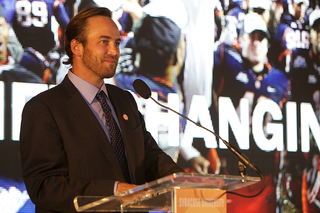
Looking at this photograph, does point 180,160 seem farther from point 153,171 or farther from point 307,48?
point 307,48

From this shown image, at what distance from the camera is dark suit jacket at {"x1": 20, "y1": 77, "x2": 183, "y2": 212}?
5.98 feet

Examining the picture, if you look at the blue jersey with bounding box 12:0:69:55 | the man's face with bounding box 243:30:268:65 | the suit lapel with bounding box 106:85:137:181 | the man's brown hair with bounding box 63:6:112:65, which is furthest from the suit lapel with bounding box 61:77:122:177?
the man's face with bounding box 243:30:268:65

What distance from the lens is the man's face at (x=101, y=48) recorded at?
2.37m

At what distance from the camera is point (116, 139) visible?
7.31 feet

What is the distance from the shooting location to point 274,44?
4262 millimetres

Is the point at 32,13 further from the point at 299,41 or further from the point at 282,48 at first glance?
the point at 299,41

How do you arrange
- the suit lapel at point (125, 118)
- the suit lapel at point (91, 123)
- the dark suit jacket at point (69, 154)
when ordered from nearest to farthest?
the dark suit jacket at point (69, 154) → the suit lapel at point (91, 123) → the suit lapel at point (125, 118)

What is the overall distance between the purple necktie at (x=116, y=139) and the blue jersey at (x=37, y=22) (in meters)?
1.14

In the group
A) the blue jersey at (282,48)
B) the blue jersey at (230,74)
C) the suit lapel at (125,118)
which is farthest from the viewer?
the blue jersey at (282,48)

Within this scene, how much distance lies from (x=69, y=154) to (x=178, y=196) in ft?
2.51

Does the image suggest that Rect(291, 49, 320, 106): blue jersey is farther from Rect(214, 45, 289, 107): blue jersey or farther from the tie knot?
the tie knot

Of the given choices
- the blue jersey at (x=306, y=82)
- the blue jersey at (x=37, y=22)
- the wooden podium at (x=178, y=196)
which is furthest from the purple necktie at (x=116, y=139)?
the blue jersey at (x=306, y=82)

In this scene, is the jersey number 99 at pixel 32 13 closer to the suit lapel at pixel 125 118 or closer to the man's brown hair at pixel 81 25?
the man's brown hair at pixel 81 25

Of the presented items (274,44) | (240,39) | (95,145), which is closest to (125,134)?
(95,145)
